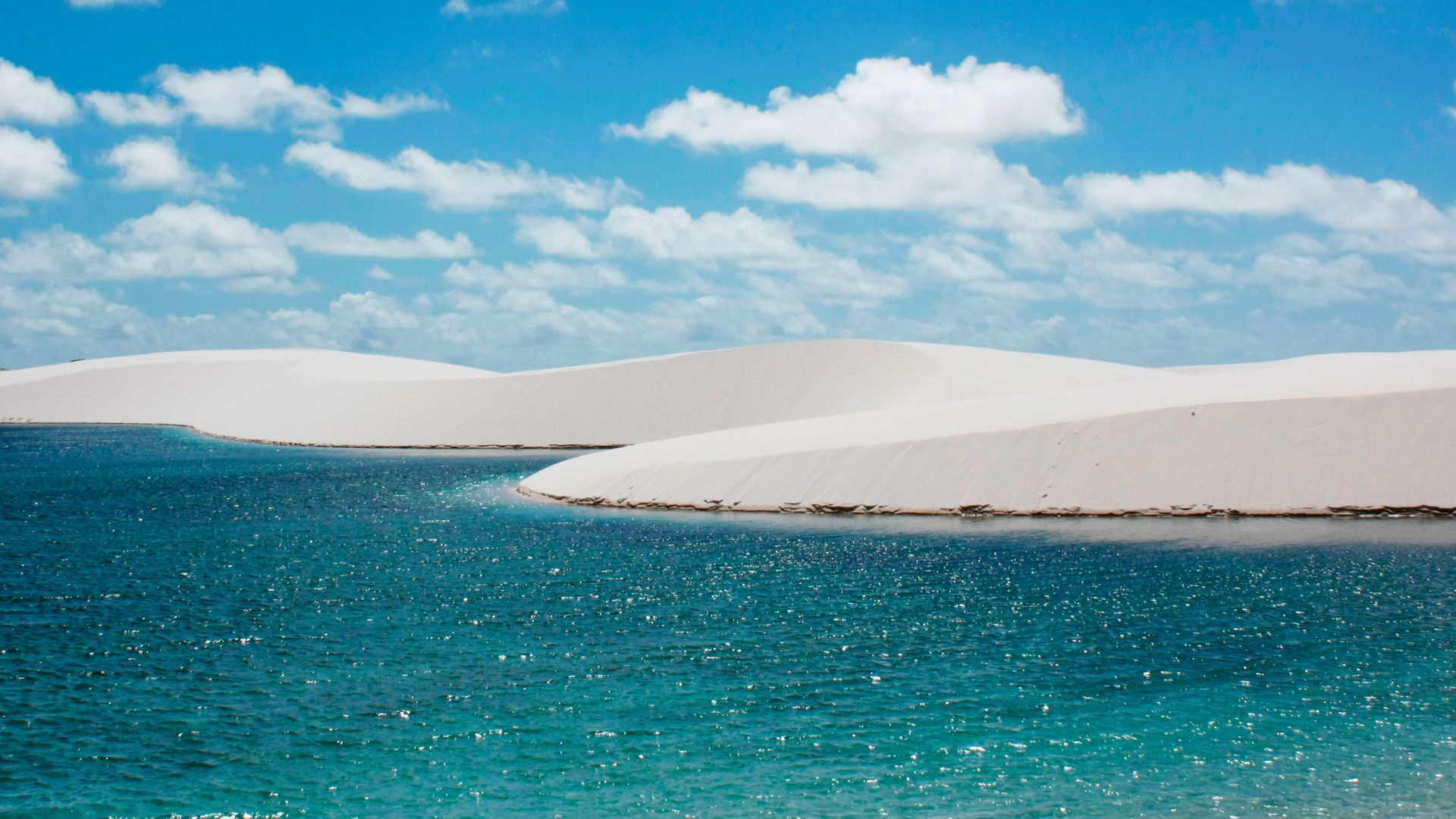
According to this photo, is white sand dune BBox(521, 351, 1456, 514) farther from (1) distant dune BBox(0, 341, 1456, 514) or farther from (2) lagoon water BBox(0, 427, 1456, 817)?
(2) lagoon water BBox(0, 427, 1456, 817)

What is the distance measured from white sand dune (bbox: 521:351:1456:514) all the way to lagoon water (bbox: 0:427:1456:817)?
3.41m

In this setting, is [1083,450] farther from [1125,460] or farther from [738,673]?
[738,673]

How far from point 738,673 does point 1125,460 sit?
26153 mm

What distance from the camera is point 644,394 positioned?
292 feet

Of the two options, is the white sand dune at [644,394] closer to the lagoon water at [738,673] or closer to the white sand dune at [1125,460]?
the white sand dune at [1125,460]

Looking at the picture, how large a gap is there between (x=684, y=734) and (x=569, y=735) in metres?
1.62

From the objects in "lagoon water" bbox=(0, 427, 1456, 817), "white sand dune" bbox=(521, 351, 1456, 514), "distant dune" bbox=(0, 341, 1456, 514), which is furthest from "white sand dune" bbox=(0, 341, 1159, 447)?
"lagoon water" bbox=(0, 427, 1456, 817)

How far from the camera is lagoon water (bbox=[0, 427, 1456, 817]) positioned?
1390cm

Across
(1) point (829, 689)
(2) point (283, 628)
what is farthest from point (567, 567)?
(1) point (829, 689)

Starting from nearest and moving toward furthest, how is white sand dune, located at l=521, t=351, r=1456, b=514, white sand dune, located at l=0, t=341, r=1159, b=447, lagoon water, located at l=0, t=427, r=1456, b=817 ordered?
lagoon water, located at l=0, t=427, r=1456, b=817
white sand dune, located at l=521, t=351, r=1456, b=514
white sand dune, located at l=0, t=341, r=1159, b=447

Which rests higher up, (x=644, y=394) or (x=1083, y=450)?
(x=644, y=394)

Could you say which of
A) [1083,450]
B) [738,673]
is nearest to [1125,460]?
[1083,450]

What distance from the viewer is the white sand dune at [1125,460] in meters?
38.4

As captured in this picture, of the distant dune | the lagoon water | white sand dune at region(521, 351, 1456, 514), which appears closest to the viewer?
Result: the lagoon water
